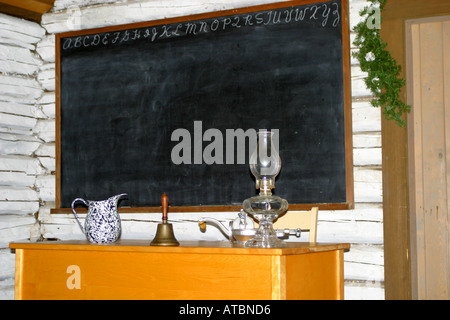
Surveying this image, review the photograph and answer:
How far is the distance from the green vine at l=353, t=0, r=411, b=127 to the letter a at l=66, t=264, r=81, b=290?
183 centimetres

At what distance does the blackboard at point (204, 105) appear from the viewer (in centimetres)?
342

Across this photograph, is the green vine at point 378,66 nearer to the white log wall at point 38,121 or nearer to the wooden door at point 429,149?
the wooden door at point 429,149

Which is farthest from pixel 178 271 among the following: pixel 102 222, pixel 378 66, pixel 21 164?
pixel 21 164

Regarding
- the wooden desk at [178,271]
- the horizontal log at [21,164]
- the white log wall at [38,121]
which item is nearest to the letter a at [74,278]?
the wooden desk at [178,271]

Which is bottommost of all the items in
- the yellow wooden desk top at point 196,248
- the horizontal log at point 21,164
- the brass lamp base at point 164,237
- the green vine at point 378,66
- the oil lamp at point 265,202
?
the yellow wooden desk top at point 196,248

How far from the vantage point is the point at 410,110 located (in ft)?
11.0

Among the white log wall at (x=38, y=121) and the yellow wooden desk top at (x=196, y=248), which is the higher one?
the white log wall at (x=38, y=121)

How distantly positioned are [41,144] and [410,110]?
2.55 m

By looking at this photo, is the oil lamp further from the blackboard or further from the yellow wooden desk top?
the blackboard

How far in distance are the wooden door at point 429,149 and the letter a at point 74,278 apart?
6.08ft

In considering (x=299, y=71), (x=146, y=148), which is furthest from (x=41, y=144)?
(x=299, y=71)

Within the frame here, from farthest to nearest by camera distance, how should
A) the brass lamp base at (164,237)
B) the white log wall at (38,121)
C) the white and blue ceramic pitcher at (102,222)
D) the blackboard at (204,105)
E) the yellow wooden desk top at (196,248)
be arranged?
the white log wall at (38,121) < the blackboard at (204,105) < the white and blue ceramic pitcher at (102,222) < the brass lamp base at (164,237) < the yellow wooden desk top at (196,248)
